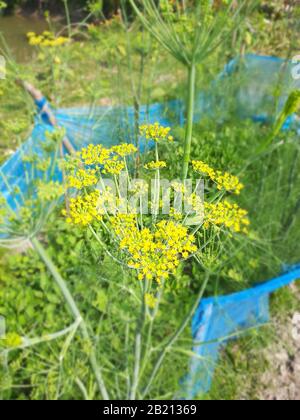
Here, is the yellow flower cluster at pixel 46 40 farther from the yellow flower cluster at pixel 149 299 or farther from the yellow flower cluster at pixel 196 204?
the yellow flower cluster at pixel 196 204

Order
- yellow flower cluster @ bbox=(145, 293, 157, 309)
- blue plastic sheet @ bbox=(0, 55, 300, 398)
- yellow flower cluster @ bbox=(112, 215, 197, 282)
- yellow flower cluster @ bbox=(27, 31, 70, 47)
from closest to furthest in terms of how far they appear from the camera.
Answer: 1. yellow flower cluster @ bbox=(112, 215, 197, 282)
2. yellow flower cluster @ bbox=(145, 293, 157, 309)
3. blue plastic sheet @ bbox=(0, 55, 300, 398)
4. yellow flower cluster @ bbox=(27, 31, 70, 47)

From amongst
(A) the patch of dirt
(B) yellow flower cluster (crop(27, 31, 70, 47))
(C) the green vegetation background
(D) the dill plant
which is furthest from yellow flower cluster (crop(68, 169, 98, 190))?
(A) the patch of dirt

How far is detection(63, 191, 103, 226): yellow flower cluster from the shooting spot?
53cm

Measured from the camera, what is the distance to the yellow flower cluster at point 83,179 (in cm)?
56

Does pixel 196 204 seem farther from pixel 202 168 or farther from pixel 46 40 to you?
pixel 46 40

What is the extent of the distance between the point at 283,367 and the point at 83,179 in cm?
203

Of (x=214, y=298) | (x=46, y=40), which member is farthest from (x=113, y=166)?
(x=46, y=40)

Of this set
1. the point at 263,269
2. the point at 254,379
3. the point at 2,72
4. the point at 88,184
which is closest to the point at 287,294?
the point at 263,269

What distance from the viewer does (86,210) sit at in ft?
1.81

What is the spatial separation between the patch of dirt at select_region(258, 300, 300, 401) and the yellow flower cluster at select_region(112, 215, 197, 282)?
5.78 ft

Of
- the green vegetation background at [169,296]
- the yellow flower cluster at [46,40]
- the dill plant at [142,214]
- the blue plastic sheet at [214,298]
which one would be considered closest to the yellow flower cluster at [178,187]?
the dill plant at [142,214]

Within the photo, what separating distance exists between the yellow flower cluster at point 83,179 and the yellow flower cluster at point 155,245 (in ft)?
0.22

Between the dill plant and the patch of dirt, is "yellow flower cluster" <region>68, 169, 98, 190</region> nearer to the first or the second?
the dill plant

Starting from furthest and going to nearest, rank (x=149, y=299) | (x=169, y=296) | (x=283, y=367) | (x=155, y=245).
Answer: (x=283, y=367) → (x=169, y=296) → (x=149, y=299) → (x=155, y=245)
